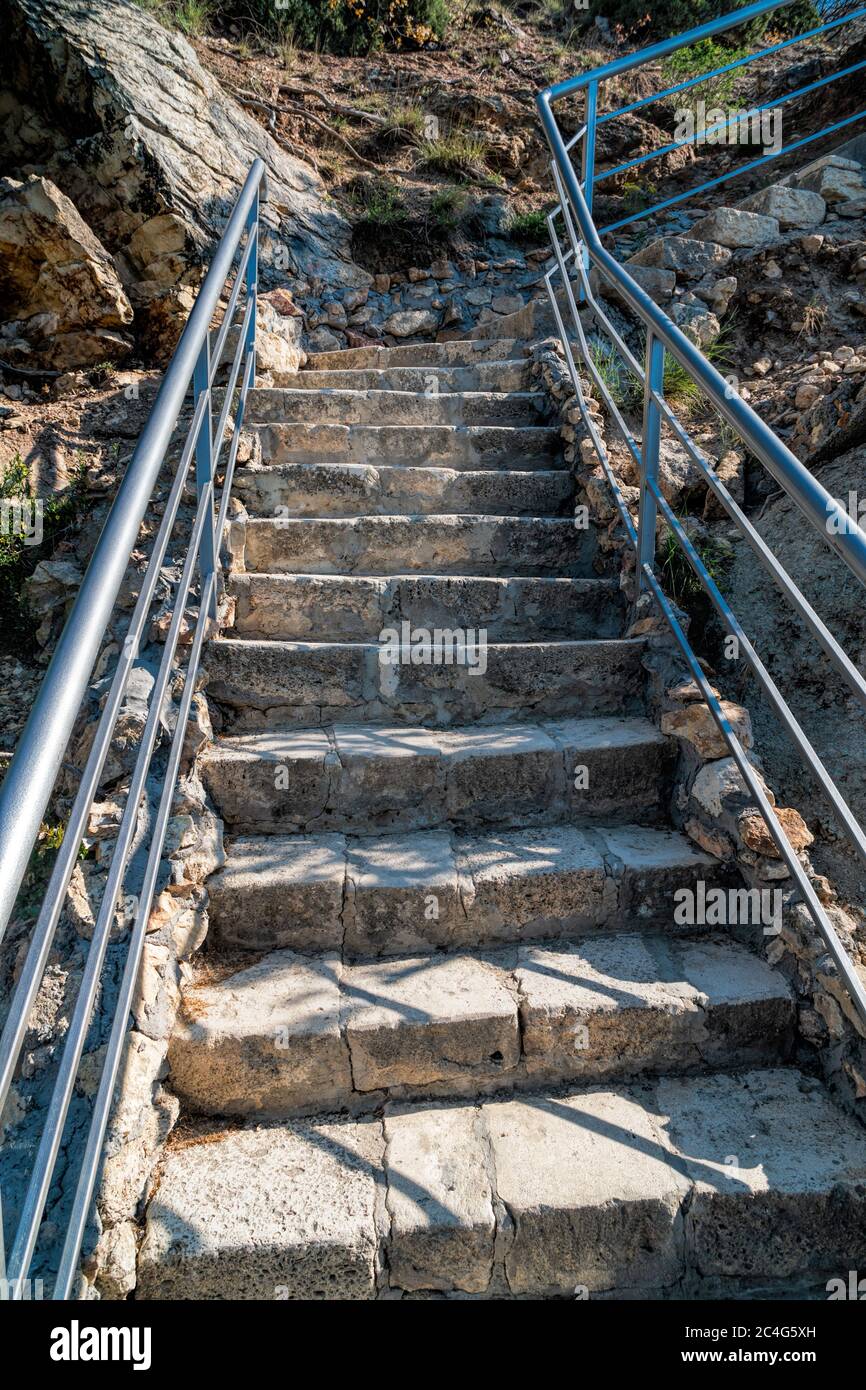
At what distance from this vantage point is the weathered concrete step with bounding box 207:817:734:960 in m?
2.09

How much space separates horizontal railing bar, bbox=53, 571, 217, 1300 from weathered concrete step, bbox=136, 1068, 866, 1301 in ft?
0.88

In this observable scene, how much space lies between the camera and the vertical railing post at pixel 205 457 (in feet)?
7.99

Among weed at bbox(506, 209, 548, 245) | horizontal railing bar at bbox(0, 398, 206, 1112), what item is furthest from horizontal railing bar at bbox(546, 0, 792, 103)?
horizontal railing bar at bbox(0, 398, 206, 1112)

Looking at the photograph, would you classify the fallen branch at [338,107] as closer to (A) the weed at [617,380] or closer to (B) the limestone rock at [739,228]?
(B) the limestone rock at [739,228]

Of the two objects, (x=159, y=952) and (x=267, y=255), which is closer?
(x=159, y=952)

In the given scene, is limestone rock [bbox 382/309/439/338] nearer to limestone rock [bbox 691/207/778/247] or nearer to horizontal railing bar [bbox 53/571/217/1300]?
limestone rock [bbox 691/207/778/247]

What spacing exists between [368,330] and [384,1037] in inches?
210

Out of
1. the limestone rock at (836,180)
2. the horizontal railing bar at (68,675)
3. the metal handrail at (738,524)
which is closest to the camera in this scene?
the horizontal railing bar at (68,675)

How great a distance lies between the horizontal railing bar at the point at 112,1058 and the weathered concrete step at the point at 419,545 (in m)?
1.05

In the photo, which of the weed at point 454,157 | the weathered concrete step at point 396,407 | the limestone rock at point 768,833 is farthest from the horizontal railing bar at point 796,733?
the weed at point 454,157

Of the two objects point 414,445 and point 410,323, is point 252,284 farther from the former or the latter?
point 410,323

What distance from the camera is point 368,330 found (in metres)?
5.95
